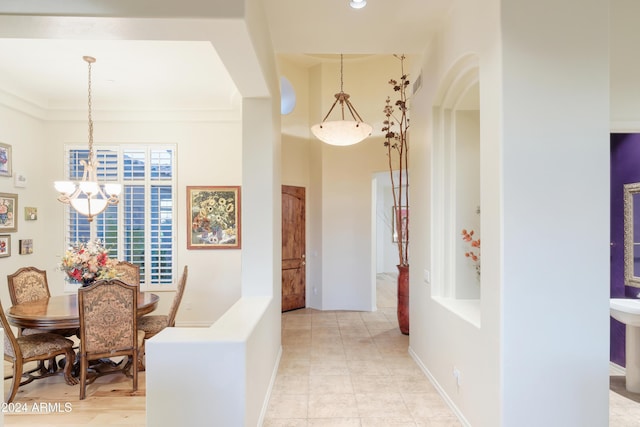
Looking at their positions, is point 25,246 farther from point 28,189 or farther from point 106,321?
point 106,321

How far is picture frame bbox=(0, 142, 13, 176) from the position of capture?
4.66 m

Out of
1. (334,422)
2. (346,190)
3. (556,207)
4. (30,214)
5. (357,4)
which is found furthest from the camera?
(346,190)

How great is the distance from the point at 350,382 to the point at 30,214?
517 centimetres

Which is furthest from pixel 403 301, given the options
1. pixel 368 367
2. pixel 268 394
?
pixel 268 394

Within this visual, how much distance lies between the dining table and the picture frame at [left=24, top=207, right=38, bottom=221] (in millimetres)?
1787

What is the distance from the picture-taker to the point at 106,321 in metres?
3.33

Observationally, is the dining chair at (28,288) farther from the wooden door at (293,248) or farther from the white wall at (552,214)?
the white wall at (552,214)

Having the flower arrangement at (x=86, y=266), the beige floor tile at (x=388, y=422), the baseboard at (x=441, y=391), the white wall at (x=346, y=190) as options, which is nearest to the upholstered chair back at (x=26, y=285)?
the flower arrangement at (x=86, y=266)

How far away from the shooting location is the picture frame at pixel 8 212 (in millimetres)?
4625

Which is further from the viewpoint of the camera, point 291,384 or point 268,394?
point 291,384

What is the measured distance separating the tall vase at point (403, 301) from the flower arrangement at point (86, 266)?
3.69 m

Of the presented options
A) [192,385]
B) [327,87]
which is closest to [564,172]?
[192,385]

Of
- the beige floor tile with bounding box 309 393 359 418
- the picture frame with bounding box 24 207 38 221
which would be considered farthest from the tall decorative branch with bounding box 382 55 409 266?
the picture frame with bounding box 24 207 38 221

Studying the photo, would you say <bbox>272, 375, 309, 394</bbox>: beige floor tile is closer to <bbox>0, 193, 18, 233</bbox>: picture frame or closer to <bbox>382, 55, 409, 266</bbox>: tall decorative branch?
<bbox>382, 55, 409, 266</bbox>: tall decorative branch
